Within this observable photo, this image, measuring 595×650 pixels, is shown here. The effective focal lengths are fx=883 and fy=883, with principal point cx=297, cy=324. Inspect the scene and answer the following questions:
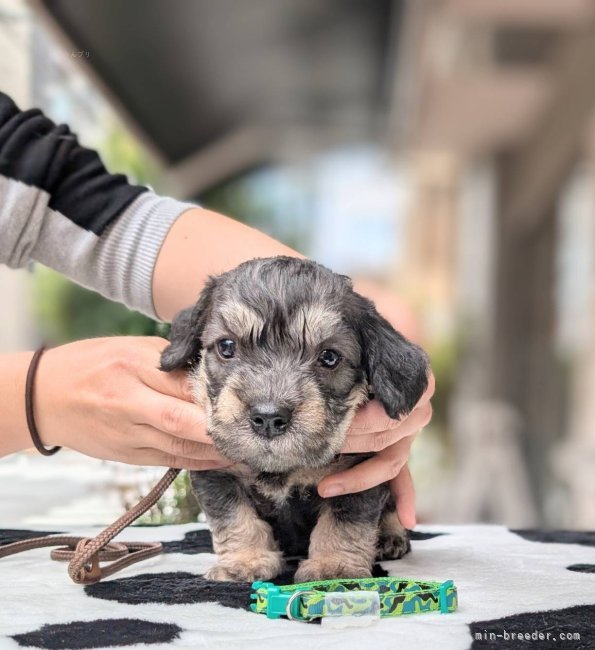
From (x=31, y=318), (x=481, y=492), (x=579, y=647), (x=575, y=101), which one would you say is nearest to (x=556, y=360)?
(x=481, y=492)

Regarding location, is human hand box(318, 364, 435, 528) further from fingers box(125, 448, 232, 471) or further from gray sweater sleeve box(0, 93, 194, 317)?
gray sweater sleeve box(0, 93, 194, 317)

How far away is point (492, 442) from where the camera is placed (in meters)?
6.92

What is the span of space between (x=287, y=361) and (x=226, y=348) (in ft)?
0.44

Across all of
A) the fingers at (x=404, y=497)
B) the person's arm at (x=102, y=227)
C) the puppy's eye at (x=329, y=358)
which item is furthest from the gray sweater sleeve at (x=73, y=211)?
the fingers at (x=404, y=497)

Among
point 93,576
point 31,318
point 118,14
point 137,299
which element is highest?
point 118,14

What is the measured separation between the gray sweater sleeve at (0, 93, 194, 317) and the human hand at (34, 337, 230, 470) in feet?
1.25

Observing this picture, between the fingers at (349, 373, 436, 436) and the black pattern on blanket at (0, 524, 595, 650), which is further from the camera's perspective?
the fingers at (349, 373, 436, 436)

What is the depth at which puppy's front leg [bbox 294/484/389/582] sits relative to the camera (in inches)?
67.8

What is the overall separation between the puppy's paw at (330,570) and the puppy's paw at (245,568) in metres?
0.05

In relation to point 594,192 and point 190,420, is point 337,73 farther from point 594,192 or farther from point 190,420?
point 190,420

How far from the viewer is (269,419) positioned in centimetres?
150

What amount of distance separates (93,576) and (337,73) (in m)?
5.03

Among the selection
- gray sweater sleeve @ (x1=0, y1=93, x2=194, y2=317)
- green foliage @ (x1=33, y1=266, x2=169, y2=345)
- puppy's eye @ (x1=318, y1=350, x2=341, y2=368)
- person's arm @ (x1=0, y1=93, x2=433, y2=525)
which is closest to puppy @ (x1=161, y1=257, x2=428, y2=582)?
puppy's eye @ (x1=318, y1=350, x2=341, y2=368)

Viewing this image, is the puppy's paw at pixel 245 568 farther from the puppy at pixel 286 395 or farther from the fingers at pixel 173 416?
the fingers at pixel 173 416
